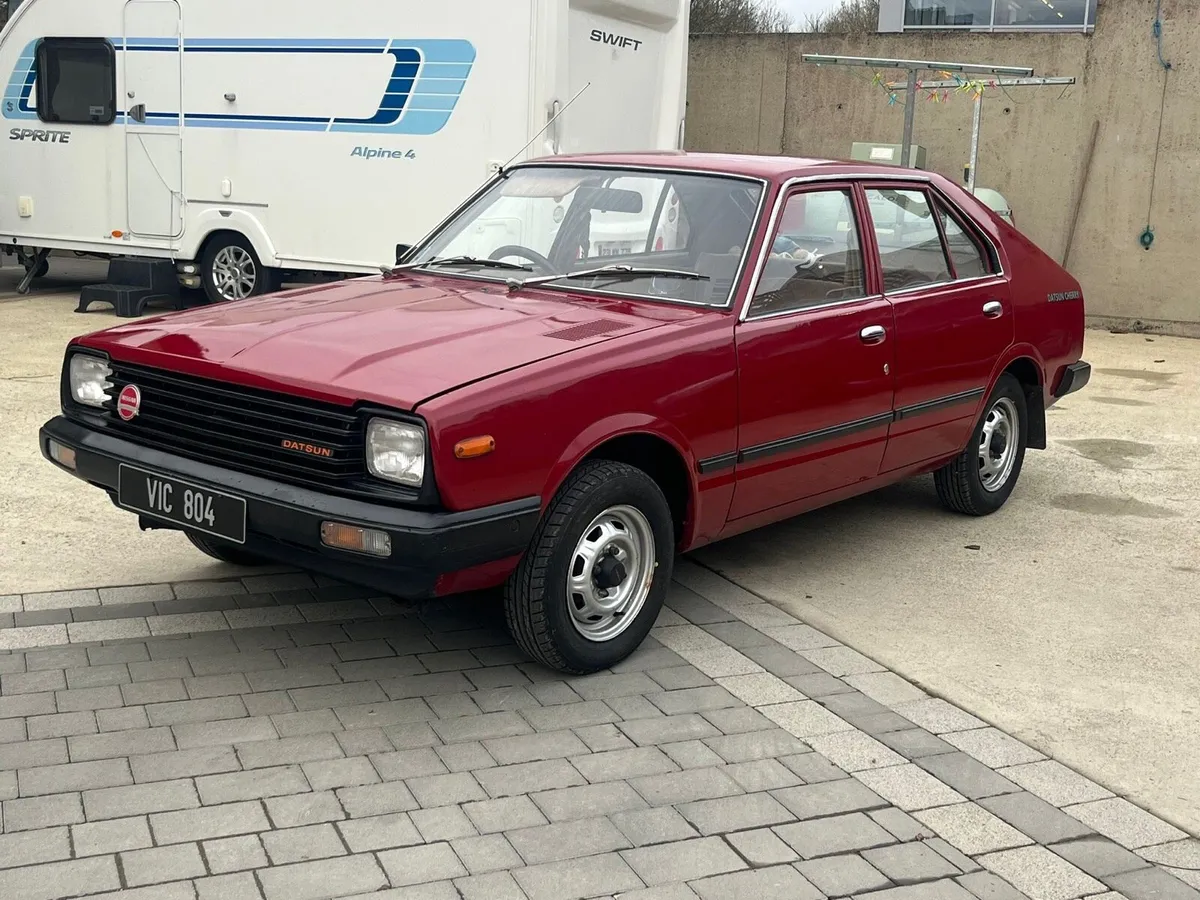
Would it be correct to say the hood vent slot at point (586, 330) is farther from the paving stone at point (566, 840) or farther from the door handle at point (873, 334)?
the paving stone at point (566, 840)

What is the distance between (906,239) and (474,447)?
2.77 meters

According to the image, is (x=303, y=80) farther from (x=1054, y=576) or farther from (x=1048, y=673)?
(x=1048, y=673)

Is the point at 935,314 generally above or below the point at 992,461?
above

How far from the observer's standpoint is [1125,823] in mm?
3617

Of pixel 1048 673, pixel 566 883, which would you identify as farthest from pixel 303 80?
pixel 566 883

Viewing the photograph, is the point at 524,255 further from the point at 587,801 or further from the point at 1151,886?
the point at 1151,886

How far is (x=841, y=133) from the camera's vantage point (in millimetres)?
14453

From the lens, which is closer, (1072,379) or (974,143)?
(1072,379)

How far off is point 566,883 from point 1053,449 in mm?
5753

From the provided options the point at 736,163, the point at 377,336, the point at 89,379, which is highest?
the point at 736,163

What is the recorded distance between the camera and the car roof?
209 inches

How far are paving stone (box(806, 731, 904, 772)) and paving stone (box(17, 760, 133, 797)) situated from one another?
6.38 ft

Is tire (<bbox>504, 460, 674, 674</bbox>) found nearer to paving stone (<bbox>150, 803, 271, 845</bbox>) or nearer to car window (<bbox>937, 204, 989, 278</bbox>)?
paving stone (<bbox>150, 803, 271, 845</bbox>)

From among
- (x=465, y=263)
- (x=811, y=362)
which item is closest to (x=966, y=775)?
(x=811, y=362)
